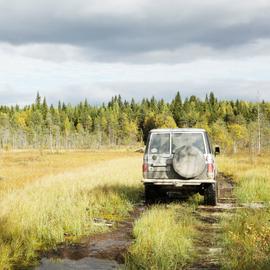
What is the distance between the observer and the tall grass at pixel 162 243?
621 cm

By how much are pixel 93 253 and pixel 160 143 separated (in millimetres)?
5428

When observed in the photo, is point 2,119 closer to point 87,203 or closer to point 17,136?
point 17,136

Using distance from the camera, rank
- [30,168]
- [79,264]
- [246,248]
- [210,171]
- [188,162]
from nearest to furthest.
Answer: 1. [246,248]
2. [79,264]
3. [188,162]
4. [210,171]
5. [30,168]

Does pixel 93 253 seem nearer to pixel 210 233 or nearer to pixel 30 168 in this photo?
pixel 210 233

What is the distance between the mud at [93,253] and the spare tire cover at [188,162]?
3.00 m

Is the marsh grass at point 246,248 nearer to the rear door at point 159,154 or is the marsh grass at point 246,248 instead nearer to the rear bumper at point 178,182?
the rear bumper at point 178,182

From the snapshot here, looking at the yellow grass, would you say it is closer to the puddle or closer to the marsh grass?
the puddle

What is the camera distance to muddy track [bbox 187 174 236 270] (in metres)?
6.63

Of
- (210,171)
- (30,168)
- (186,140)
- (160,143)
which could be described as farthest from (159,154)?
(30,168)

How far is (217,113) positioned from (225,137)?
4729 centimetres

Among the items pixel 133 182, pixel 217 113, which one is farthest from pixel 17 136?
pixel 133 182

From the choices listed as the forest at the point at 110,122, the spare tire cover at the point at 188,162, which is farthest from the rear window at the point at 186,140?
the forest at the point at 110,122

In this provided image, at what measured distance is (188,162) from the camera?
11742 mm

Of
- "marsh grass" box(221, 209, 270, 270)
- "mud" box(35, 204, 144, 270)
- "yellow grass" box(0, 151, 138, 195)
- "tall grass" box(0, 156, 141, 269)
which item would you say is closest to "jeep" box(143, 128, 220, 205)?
"tall grass" box(0, 156, 141, 269)
